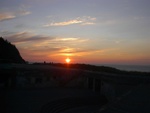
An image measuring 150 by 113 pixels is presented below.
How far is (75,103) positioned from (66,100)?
2.49ft

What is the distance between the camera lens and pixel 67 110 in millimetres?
19141

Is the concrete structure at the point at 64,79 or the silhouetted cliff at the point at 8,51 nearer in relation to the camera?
the concrete structure at the point at 64,79

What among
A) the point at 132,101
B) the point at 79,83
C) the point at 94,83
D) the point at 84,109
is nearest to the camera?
the point at 132,101

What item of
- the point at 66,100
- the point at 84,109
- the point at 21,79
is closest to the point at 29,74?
the point at 21,79

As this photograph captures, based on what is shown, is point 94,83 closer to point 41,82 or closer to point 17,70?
point 41,82

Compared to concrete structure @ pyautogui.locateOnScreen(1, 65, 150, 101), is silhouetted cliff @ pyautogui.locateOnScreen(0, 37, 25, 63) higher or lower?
higher

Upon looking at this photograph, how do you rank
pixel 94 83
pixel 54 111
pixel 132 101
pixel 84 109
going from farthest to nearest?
pixel 94 83 → pixel 84 109 → pixel 54 111 → pixel 132 101

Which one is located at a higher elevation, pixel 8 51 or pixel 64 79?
pixel 8 51

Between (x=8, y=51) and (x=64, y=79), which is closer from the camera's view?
(x=64, y=79)

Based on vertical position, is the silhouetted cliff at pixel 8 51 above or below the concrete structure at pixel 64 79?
above

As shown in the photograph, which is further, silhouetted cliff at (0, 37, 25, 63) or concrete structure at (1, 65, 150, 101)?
silhouetted cliff at (0, 37, 25, 63)

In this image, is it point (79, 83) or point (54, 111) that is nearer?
point (54, 111)

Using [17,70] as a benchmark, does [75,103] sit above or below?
below

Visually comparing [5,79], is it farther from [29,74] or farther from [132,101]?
[132,101]
